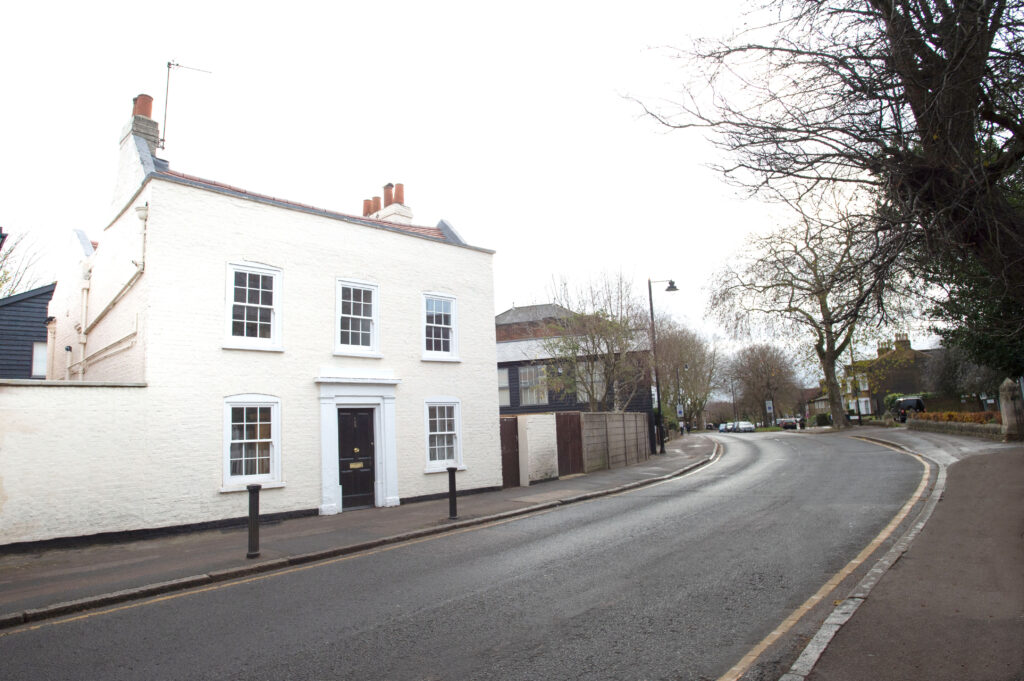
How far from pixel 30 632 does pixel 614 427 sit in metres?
19.4

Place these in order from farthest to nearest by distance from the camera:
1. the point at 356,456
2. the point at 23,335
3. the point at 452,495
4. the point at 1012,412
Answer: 1. the point at 1012,412
2. the point at 23,335
3. the point at 356,456
4. the point at 452,495

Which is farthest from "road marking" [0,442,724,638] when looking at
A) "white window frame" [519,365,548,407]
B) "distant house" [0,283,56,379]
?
"white window frame" [519,365,548,407]

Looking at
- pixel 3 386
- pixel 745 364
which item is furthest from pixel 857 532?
pixel 745 364

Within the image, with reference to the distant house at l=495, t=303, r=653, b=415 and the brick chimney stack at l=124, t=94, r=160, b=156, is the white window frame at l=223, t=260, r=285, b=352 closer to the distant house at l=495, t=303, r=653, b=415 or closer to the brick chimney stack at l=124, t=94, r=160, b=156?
the brick chimney stack at l=124, t=94, r=160, b=156

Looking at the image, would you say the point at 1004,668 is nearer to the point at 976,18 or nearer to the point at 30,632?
the point at 976,18

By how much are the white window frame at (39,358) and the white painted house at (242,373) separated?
0.99m

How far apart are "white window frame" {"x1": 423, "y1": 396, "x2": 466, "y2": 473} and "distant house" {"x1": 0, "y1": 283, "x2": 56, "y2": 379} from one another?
38.8 feet

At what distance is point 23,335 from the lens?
17984mm

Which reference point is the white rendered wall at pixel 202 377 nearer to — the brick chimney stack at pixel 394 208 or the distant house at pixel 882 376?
the brick chimney stack at pixel 394 208

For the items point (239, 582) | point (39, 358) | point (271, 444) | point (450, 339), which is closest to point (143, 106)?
point (39, 358)

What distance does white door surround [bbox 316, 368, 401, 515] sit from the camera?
13633 mm

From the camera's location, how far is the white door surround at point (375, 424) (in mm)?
13633

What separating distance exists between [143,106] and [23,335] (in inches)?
325

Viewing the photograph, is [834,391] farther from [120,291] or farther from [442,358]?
[120,291]
